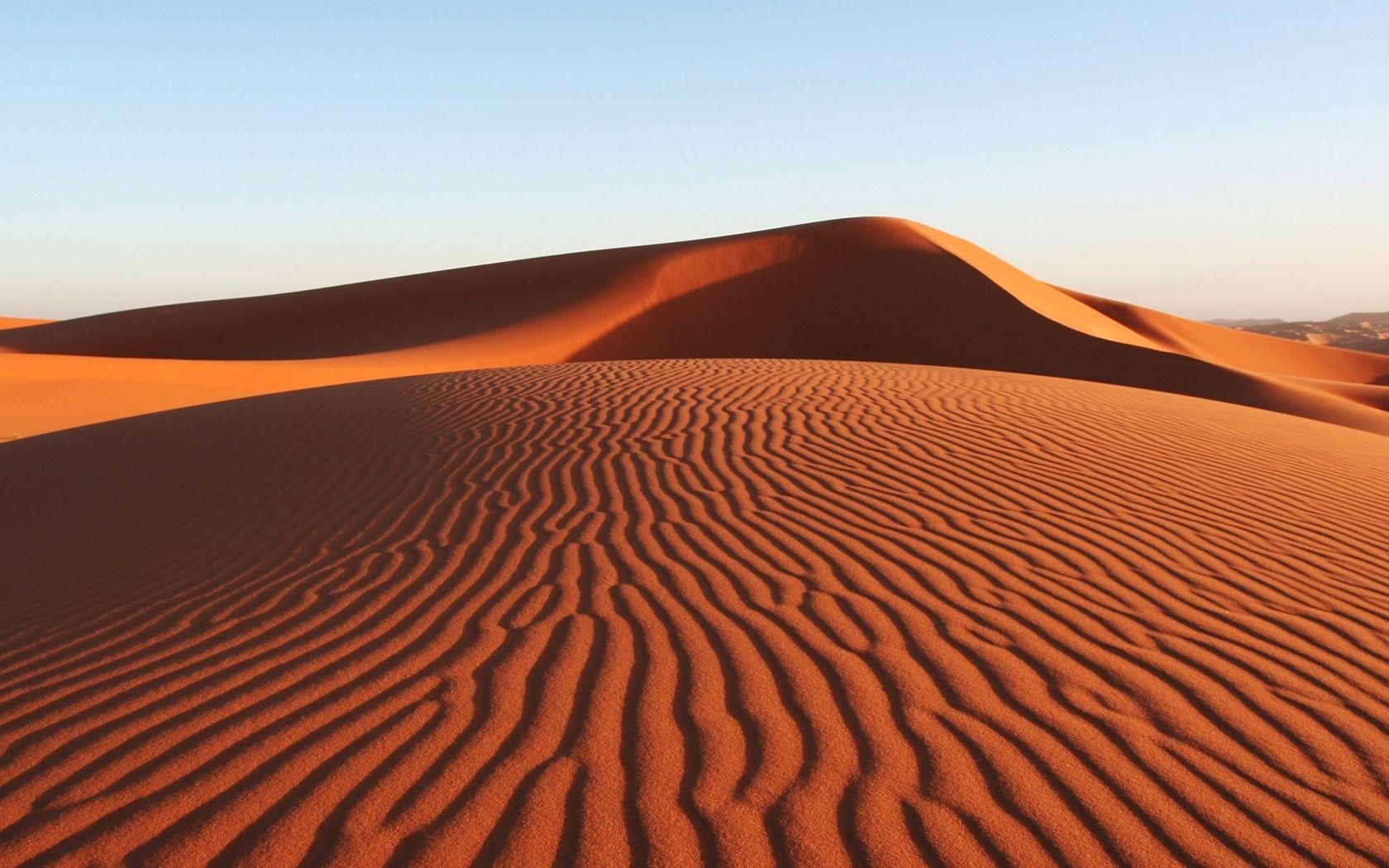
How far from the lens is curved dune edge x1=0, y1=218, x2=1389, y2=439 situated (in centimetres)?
1967

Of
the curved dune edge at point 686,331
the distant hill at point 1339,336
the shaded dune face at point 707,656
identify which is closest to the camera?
the shaded dune face at point 707,656

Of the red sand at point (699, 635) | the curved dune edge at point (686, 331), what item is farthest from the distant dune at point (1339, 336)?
the red sand at point (699, 635)

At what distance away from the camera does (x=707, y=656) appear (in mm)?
3889

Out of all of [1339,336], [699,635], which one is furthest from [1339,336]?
[699,635]

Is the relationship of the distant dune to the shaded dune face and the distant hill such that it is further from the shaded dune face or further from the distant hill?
the shaded dune face

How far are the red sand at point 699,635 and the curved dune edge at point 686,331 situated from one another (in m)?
10.7

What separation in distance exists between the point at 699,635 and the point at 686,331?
82.7 ft

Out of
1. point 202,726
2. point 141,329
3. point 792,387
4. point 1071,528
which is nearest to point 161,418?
point 792,387

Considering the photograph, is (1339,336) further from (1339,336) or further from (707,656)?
(707,656)

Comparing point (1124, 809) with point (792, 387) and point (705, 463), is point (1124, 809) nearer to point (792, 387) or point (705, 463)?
point (705, 463)

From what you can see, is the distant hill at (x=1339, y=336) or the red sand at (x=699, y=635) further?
the distant hill at (x=1339, y=336)

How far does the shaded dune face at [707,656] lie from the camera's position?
2.83 m

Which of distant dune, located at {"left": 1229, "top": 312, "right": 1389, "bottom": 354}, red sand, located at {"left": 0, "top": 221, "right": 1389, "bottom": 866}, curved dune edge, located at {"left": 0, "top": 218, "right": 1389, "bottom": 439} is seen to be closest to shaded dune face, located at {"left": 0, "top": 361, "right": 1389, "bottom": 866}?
red sand, located at {"left": 0, "top": 221, "right": 1389, "bottom": 866}

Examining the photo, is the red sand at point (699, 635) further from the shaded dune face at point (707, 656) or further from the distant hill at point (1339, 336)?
the distant hill at point (1339, 336)
